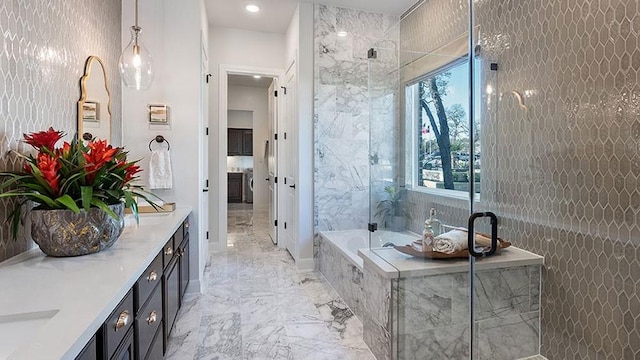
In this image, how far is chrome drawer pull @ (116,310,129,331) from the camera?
111cm

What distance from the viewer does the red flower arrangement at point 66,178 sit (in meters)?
1.37

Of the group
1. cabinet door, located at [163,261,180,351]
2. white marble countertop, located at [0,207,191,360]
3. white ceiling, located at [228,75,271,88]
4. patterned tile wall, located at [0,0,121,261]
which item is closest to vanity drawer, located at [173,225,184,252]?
cabinet door, located at [163,261,180,351]

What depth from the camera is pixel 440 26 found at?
123 inches

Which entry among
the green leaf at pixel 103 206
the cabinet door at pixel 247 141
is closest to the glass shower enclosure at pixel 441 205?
the green leaf at pixel 103 206

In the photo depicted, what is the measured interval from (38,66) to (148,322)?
1307mm

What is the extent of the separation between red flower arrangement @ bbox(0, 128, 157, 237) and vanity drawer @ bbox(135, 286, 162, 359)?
44 centimetres

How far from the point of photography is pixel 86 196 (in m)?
1.36

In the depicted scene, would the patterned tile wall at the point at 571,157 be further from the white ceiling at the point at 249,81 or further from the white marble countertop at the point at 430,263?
the white ceiling at the point at 249,81

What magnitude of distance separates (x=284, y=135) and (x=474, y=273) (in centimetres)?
312

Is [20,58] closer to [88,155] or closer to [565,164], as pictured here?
[88,155]

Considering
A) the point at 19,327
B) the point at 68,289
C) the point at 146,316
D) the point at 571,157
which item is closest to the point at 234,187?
the point at 146,316

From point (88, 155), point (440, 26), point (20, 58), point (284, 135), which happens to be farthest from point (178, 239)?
point (440, 26)

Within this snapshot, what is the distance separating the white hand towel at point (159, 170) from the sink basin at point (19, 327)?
84.1 inches

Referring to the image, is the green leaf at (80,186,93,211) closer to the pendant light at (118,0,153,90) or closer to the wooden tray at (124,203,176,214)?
the wooden tray at (124,203,176,214)
